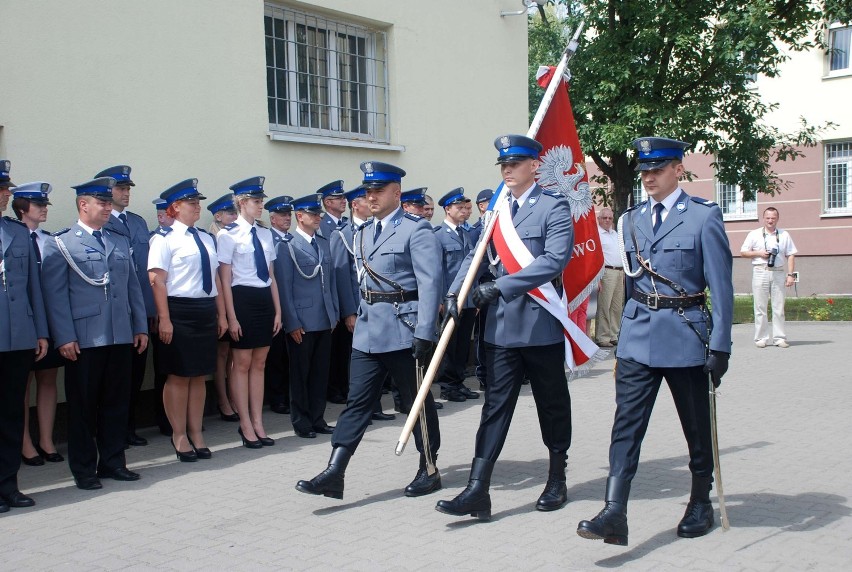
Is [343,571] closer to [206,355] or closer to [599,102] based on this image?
[206,355]

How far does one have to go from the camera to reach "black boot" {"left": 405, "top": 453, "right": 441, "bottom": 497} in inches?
226

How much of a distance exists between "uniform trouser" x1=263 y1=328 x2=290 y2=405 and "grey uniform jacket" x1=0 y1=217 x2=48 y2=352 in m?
3.22

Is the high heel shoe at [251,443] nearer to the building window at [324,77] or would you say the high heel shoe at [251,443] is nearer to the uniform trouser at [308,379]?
the uniform trouser at [308,379]

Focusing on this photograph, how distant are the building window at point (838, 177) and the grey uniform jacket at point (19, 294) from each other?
78.2 ft

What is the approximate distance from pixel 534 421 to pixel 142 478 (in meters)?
3.44

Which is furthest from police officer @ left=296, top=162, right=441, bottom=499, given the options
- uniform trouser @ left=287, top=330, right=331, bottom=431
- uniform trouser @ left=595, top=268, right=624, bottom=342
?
uniform trouser @ left=595, top=268, right=624, bottom=342

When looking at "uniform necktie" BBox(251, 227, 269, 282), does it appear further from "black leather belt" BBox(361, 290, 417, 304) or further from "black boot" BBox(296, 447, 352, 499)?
"black boot" BBox(296, 447, 352, 499)

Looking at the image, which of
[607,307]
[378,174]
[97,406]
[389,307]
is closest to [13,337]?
[97,406]

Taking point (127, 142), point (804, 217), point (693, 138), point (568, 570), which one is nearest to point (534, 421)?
point (568, 570)

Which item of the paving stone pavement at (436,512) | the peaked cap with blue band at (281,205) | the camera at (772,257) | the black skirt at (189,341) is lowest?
the paving stone pavement at (436,512)

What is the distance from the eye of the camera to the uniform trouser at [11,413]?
5691 millimetres

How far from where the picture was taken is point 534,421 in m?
8.06

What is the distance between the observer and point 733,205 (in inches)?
1062

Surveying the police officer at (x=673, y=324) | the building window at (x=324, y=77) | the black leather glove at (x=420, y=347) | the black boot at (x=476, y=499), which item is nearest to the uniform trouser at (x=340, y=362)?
the building window at (x=324, y=77)
